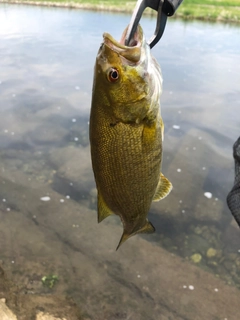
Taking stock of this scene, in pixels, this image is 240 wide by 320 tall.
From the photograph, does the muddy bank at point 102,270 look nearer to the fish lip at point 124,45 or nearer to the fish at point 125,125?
the fish at point 125,125

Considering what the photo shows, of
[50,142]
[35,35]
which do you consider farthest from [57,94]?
[35,35]

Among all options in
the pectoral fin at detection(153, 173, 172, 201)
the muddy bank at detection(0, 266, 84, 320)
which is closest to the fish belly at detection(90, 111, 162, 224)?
the pectoral fin at detection(153, 173, 172, 201)

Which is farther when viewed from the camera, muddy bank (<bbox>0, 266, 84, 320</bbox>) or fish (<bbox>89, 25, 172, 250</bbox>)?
muddy bank (<bbox>0, 266, 84, 320</bbox>)

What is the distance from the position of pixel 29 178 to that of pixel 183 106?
4.34 m

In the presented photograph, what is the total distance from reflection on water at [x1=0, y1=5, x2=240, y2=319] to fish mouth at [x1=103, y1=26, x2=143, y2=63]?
9.73 ft

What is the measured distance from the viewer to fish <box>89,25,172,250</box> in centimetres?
135

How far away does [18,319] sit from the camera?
3162mm

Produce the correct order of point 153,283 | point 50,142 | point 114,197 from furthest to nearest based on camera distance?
point 50,142 < point 153,283 < point 114,197

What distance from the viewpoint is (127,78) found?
140 centimetres

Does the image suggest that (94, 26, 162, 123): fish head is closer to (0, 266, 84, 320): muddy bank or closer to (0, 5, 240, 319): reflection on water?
(0, 266, 84, 320): muddy bank

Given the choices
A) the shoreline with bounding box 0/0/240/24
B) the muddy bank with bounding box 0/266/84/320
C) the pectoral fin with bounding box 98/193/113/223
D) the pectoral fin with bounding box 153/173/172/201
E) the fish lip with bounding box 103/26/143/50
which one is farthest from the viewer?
the shoreline with bounding box 0/0/240/24

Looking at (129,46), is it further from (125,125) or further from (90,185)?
(90,185)

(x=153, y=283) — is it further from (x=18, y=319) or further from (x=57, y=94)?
(x=57, y=94)

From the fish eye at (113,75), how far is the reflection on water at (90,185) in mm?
2856
